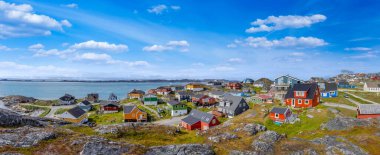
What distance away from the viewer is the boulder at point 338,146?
112ft

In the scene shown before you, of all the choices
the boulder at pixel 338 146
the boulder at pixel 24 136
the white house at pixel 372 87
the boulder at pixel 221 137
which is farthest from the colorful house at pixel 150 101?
the white house at pixel 372 87

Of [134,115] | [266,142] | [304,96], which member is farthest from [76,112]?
[266,142]

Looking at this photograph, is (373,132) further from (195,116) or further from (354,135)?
(195,116)

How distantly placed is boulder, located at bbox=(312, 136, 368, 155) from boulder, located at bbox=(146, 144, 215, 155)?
52.3ft

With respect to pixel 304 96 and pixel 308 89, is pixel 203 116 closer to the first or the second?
pixel 304 96

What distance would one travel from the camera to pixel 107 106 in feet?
344

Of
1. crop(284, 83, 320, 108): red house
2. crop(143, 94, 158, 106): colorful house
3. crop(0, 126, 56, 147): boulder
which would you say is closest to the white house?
crop(284, 83, 320, 108): red house

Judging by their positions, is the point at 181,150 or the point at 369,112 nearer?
the point at 181,150

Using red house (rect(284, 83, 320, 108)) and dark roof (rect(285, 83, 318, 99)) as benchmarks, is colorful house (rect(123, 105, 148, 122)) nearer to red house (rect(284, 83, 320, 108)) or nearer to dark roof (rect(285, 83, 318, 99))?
red house (rect(284, 83, 320, 108))

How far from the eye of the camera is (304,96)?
6819 cm

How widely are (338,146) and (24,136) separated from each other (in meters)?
43.0

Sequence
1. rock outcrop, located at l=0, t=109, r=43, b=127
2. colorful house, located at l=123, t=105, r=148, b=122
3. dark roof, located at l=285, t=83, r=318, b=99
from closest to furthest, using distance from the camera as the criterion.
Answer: rock outcrop, located at l=0, t=109, r=43, b=127 < dark roof, located at l=285, t=83, r=318, b=99 < colorful house, located at l=123, t=105, r=148, b=122

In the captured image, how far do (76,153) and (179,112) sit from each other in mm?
64725

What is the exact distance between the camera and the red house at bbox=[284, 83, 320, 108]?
221ft
